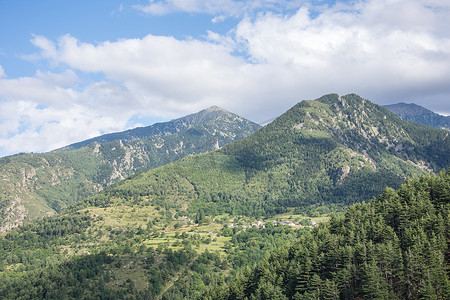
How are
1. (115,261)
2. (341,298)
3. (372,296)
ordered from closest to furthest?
(372,296) → (341,298) → (115,261)

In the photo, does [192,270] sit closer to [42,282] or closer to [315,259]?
[42,282]

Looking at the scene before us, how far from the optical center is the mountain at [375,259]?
77.4 metres

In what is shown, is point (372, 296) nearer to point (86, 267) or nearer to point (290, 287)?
point (290, 287)

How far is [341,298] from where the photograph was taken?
85188 mm

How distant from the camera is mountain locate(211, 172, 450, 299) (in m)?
77.4

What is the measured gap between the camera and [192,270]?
194125 millimetres

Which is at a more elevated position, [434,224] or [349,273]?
[434,224]

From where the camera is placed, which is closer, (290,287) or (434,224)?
(434,224)

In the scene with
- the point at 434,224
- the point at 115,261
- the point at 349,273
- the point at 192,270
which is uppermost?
the point at 434,224

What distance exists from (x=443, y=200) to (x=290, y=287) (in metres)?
57.8

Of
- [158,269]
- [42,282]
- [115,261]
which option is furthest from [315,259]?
[42,282]

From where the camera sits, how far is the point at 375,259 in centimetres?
8450

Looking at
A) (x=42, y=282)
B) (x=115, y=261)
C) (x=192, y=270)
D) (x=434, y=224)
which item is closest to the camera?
(x=434, y=224)

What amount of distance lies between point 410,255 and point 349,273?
15644 millimetres
